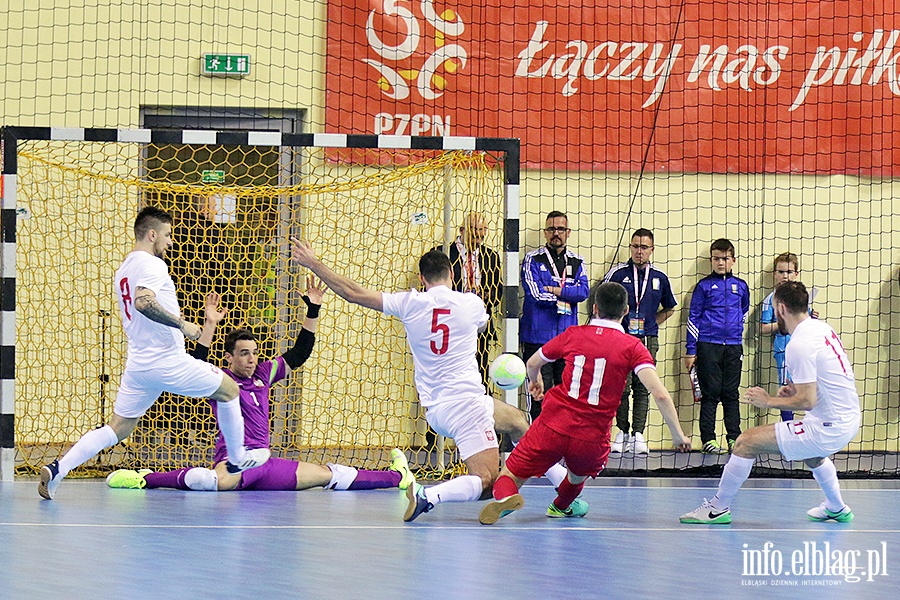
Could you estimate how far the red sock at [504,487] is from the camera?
243 inches

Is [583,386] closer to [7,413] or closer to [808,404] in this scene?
[808,404]

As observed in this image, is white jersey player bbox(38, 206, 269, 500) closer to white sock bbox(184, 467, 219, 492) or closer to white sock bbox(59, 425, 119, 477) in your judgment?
white sock bbox(59, 425, 119, 477)

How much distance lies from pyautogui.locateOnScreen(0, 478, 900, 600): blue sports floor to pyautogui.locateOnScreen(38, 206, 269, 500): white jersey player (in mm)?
353

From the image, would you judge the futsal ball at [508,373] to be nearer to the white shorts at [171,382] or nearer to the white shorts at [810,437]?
the white shorts at [810,437]

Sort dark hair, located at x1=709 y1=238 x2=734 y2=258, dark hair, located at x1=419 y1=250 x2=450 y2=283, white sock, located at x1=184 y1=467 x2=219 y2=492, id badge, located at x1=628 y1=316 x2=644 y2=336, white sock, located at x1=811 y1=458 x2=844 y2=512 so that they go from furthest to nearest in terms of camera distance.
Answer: dark hair, located at x1=709 y1=238 x2=734 y2=258 < id badge, located at x1=628 y1=316 x2=644 y2=336 < white sock, located at x1=184 y1=467 x2=219 y2=492 < dark hair, located at x1=419 y1=250 x2=450 y2=283 < white sock, located at x1=811 y1=458 x2=844 y2=512

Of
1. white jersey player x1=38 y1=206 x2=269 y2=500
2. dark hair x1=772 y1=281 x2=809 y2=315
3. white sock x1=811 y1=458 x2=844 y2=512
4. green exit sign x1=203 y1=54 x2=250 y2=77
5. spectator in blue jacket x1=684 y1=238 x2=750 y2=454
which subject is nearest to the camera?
dark hair x1=772 y1=281 x2=809 y2=315

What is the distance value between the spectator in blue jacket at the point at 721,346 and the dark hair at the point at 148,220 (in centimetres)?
536

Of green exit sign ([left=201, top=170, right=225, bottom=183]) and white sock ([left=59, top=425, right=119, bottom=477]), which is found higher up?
green exit sign ([left=201, top=170, right=225, bottom=183])

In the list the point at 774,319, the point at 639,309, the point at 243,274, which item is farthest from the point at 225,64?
the point at 774,319

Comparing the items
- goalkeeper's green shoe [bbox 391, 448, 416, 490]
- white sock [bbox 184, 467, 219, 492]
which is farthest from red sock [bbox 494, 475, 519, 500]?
white sock [bbox 184, 467, 219, 492]

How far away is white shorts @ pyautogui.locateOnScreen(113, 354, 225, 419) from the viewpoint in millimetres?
6977

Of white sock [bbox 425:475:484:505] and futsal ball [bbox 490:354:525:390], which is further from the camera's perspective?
futsal ball [bbox 490:354:525:390]

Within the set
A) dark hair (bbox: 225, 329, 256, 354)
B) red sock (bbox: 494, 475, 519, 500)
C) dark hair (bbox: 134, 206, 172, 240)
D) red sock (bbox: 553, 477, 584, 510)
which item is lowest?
red sock (bbox: 553, 477, 584, 510)

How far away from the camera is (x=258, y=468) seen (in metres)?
7.66
